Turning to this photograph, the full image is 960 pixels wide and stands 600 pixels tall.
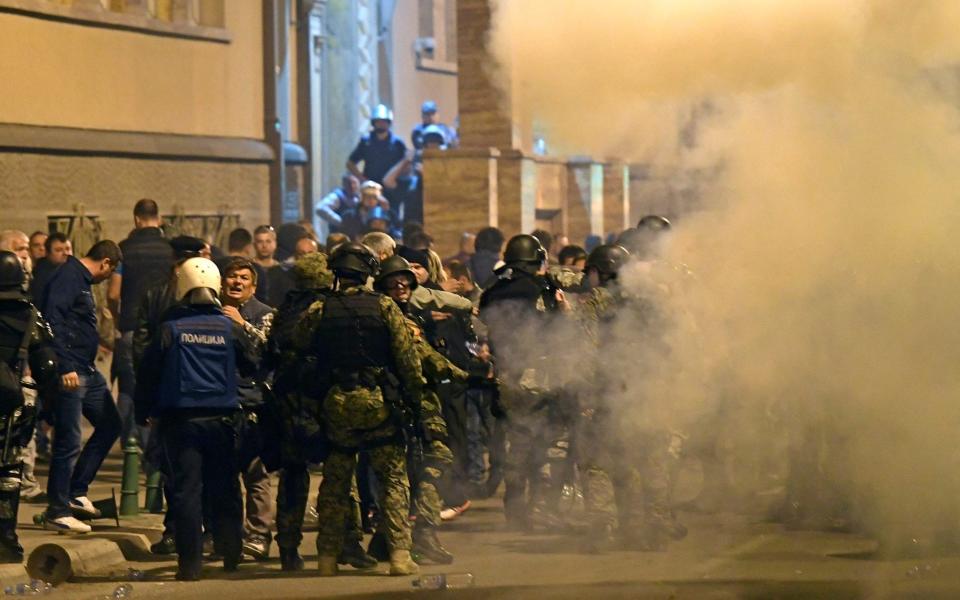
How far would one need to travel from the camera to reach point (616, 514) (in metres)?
11.4

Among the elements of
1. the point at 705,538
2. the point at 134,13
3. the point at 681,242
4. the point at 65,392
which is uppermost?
the point at 134,13

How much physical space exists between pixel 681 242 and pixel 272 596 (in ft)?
12.6

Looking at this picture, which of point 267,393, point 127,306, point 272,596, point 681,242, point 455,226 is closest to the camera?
point 272,596

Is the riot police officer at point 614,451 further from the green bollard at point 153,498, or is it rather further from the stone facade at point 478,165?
the stone facade at point 478,165

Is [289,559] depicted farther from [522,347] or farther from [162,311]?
[522,347]

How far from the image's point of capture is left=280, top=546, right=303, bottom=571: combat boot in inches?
A: 407

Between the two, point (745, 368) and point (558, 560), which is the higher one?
point (745, 368)

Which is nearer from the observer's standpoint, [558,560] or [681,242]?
[558,560]

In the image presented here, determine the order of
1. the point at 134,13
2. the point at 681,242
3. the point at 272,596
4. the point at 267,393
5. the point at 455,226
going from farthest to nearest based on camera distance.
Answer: the point at 455,226, the point at 134,13, the point at 681,242, the point at 267,393, the point at 272,596

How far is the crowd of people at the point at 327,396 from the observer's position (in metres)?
10.1

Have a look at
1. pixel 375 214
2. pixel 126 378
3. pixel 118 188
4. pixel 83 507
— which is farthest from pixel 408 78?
pixel 83 507

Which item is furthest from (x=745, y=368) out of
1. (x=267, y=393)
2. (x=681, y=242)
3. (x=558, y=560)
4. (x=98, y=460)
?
(x=98, y=460)

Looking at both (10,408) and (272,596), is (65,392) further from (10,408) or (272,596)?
(272,596)

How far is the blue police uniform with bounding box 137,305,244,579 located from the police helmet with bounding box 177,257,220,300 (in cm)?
10
